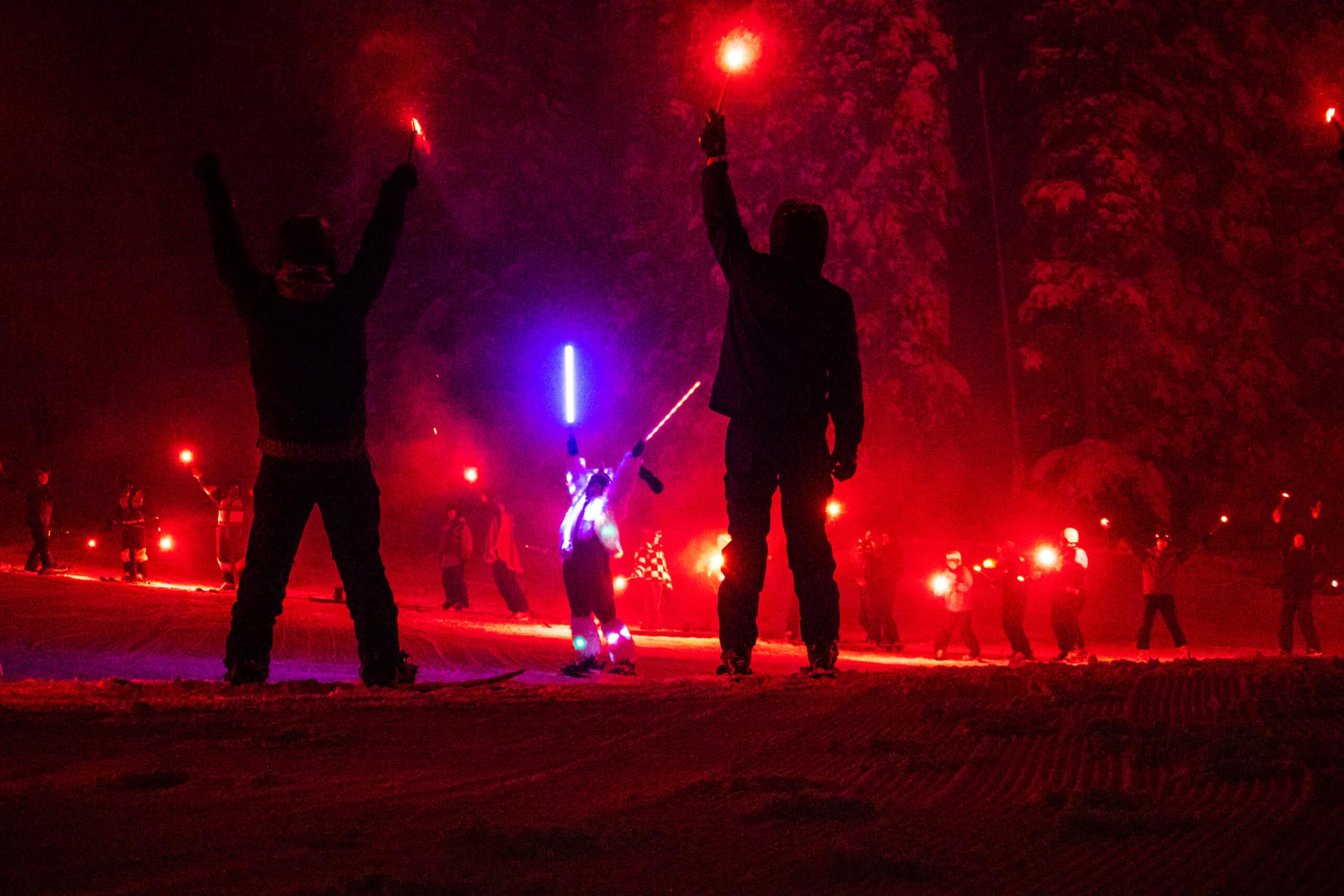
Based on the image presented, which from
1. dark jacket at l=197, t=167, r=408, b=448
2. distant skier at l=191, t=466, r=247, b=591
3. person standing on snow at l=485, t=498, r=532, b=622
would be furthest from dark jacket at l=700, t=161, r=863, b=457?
distant skier at l=191, t=466, r=247, b=591

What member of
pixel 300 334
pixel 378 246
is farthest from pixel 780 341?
pixel 300 334

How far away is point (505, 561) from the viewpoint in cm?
1786

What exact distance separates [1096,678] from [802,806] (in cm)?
289

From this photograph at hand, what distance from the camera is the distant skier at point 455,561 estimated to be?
18.6m

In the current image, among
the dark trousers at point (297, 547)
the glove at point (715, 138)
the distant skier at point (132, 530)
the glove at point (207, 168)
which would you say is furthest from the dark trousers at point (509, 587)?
the glove at point (207, 168)

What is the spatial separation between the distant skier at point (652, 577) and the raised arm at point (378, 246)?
14595 mm

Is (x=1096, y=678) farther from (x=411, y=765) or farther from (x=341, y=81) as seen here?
(x=341, y=81)

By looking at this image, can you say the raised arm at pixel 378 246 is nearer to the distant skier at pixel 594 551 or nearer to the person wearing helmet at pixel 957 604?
the distant skier at pixel 594 551

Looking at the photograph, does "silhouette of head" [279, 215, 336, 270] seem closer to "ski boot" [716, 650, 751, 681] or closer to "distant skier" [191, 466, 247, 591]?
"ski boot" [716, 650, 751, 681]

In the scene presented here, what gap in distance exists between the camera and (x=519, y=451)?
30297mm

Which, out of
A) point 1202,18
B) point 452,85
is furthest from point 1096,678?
point 452,85

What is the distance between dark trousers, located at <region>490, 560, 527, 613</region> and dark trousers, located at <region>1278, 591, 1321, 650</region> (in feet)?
38.1

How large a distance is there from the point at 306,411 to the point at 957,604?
42.4ft

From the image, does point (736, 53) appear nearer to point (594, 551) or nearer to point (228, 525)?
point (594, 551)
